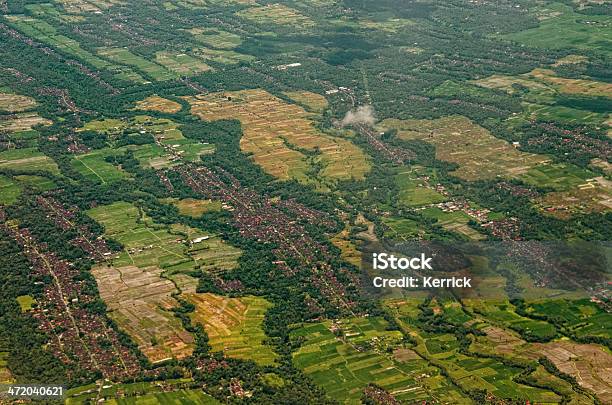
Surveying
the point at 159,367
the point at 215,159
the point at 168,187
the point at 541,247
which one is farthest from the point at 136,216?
the point at 541,247

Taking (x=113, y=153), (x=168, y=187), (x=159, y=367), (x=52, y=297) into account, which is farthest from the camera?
(x=113, y=153)

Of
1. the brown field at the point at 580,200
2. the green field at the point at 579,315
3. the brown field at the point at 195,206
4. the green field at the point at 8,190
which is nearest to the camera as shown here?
the green field at the point at 579,315

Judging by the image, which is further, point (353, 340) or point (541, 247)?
point (541, 247)

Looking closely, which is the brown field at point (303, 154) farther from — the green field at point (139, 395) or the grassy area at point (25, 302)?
the green field at point (139, 395)

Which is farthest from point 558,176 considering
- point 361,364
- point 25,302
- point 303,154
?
point 25,302

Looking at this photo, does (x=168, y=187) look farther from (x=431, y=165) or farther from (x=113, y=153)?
(x=431, y=165)

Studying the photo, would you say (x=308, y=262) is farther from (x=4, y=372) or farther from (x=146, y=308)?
(x=4, y=372)

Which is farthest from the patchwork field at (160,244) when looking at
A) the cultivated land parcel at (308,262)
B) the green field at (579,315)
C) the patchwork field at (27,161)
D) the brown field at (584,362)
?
the brown field at (584,362)
